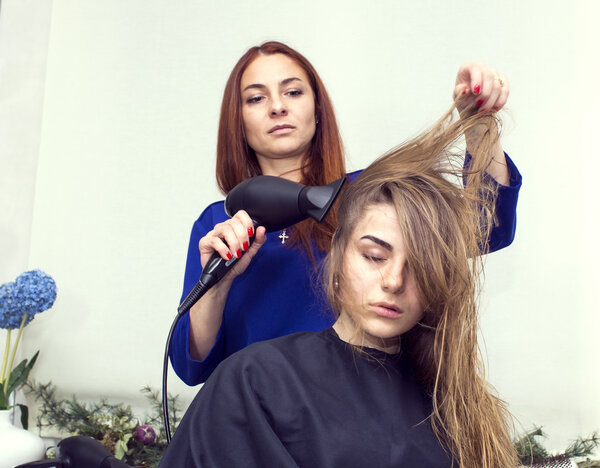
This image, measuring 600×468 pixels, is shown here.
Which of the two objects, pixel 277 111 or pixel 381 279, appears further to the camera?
pixel 277 111

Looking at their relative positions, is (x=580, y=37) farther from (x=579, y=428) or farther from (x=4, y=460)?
(x=4, y=460)

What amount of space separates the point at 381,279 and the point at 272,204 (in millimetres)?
232

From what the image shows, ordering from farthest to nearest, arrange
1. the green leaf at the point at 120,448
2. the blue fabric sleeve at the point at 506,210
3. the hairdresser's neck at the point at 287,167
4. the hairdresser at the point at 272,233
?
the green leaf at the point at 120,448, the hairdresser's neck at the point at 287,167, the hairdresser at the point at 272,233, the blue fabric sleeve at the point at 506,210

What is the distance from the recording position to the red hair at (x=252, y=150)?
1376 millimetres

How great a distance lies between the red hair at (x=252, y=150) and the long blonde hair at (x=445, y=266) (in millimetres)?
322

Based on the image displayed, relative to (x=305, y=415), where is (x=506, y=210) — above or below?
above

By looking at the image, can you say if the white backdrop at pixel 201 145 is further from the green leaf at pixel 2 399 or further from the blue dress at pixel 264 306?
the blue dress at pixel 264 306

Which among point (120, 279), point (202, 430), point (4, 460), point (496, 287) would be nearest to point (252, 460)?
point (202, 430)

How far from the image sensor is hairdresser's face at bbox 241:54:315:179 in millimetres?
1315

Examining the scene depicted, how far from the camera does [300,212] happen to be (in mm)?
1032

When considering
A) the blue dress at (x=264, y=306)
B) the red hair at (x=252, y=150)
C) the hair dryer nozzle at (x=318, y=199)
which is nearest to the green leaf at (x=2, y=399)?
the blue dress at (x=264, y=306)

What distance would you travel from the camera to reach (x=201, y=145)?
85.3 inches

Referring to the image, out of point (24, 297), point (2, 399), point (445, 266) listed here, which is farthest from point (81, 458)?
point (445, 266)

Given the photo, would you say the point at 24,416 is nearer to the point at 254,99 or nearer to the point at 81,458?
the point at 81,458
